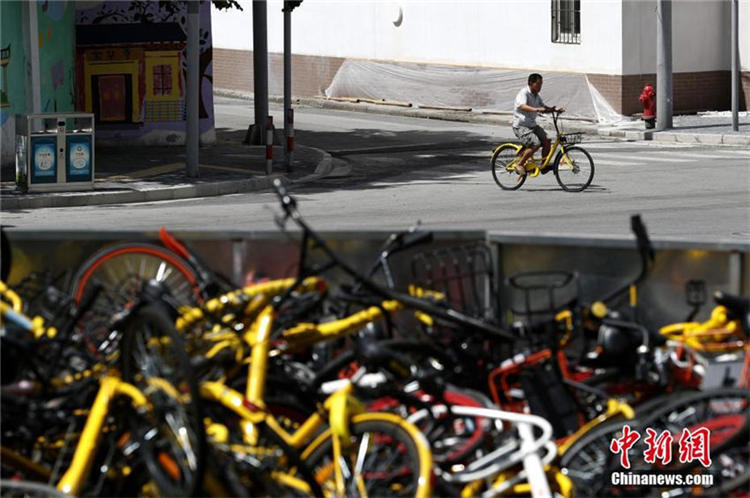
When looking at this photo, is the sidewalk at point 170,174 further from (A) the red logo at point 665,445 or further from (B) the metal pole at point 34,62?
(A) the red logo at point 665,445

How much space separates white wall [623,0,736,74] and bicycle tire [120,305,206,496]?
26760 millimetres

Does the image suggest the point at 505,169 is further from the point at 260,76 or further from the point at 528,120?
the point at 260,76

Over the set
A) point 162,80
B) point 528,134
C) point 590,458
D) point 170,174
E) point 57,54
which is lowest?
point 590,458

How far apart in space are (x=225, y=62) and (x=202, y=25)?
13.2 meters

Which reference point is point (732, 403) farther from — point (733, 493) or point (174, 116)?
point (174, 116)

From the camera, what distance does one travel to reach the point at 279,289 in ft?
17.9

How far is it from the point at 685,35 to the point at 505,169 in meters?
12.4

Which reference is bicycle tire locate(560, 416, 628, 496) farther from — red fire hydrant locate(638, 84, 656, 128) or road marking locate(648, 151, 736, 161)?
red fire hydrant locate(638, 84, 656, 128)

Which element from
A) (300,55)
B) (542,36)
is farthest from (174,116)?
(300,55)

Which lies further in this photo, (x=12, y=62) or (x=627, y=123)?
(x=627, y=123)

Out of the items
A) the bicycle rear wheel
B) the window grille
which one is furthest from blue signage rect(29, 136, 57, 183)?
the bicycle rear wheel

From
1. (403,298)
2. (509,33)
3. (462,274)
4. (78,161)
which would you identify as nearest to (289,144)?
(78,161)

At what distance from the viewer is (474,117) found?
1302 inches

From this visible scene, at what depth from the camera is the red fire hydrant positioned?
2877cm
